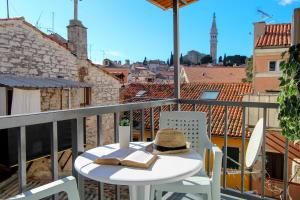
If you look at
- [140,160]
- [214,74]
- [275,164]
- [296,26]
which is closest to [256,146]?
[296,26]

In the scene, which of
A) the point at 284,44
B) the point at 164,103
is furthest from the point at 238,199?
the point at 284,44

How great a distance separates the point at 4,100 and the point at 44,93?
3.88ft

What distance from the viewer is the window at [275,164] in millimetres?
8336

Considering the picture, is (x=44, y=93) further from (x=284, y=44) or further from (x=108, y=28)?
(x=284, y=44)

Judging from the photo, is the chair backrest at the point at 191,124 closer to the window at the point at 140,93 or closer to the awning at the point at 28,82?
the awning at the point at 28,82

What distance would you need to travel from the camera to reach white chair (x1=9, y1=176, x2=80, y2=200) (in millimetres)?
961

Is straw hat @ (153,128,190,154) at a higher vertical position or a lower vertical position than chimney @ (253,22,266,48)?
lower

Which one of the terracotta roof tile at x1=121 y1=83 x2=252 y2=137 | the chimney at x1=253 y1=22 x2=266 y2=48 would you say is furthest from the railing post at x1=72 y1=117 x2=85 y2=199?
the chimney at x1=253 y1=22 x2=266 y2=48

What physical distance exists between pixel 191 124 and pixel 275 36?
12.0 metres

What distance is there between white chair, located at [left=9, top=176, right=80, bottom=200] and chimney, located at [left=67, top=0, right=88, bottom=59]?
29.2 ft

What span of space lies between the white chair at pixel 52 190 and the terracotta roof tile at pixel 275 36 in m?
12.3

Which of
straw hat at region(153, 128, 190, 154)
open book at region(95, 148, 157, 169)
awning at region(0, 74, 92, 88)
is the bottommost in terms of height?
open book at region(95, 148, 157, 169)

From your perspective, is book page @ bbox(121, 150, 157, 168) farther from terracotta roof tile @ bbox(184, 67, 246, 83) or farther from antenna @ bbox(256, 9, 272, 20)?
terracotta roof tile @ bbox(184, 67, 246, 83)

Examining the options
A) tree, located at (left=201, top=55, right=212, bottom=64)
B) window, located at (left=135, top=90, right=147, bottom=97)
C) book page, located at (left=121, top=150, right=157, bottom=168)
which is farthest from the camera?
tree, located at (left=201, top=55, right=212, bottom=64)
